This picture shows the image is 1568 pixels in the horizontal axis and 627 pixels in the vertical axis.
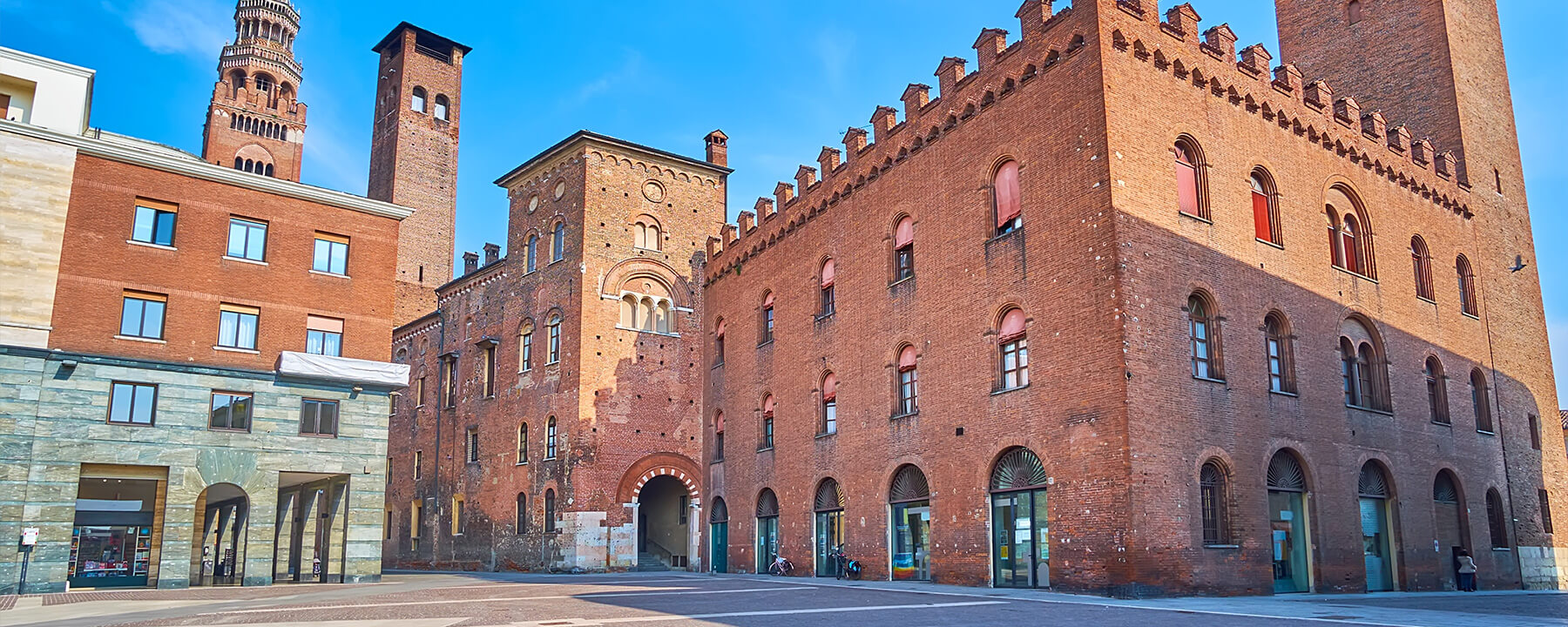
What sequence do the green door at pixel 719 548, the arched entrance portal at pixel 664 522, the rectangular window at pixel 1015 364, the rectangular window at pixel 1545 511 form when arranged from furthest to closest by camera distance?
the arched entrance portal at pixel 664 522, the green door at pixel 719 548, the rectangular window at pixel 1545 511, the rectangular window at pixel 1015 364

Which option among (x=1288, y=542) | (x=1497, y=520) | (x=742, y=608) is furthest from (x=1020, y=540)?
(x=1497, y=520)

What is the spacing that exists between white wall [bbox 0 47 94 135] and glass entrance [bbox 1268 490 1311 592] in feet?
87.3

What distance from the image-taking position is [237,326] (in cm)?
2472

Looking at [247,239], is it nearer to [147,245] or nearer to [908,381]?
[147,245]

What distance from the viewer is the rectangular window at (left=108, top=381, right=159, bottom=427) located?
22.8 meters

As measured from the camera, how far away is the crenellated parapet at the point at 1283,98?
20.1 m

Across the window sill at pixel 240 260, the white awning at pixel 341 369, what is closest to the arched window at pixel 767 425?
the white awning at pixel 341 369

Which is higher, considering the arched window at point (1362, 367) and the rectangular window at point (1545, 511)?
the arched window at point (1362, 367)

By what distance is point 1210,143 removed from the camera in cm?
2064

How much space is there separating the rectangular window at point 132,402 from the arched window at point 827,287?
1533 cm

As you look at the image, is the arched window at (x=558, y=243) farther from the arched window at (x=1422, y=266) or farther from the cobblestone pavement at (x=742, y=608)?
the arched window at (x=1422, y=266)

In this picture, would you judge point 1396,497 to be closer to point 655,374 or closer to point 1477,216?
point 1477,216

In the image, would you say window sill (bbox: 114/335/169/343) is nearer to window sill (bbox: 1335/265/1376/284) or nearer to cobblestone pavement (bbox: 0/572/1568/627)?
cobblestone pavement (bbox: 0/572/1568/627)

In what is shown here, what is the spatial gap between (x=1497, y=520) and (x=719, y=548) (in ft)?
65.4
